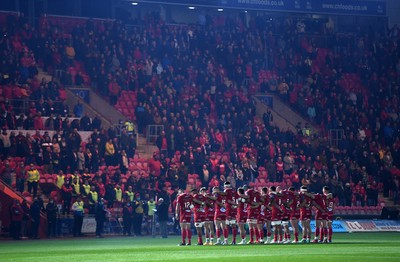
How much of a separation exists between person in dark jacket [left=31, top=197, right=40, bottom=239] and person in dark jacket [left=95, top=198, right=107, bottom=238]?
8.73ft

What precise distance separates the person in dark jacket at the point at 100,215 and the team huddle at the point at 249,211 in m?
7.10

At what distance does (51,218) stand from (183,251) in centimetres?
1254

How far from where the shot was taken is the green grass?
102 ft

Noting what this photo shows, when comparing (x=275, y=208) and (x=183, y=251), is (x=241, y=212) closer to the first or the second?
(x=275, y=208)

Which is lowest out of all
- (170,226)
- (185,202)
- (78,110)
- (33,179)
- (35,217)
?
(170,226)

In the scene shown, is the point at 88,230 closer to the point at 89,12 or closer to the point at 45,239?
the point at 45,239

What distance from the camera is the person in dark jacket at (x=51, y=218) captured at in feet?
151

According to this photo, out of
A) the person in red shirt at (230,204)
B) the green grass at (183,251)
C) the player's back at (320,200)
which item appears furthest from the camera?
the player's back at (320,200)

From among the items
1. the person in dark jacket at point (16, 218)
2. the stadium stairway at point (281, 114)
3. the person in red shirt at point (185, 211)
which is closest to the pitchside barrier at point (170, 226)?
the person in dark jacket at point (16, 218)

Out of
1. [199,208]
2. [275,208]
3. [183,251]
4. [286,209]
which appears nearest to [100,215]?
[199,208]

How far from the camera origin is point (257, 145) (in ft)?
185

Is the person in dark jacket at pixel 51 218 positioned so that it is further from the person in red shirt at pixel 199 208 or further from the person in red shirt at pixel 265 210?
the person in red shirt at pixel 265 210

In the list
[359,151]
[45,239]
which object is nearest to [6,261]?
[45,239]

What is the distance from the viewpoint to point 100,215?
153ft
